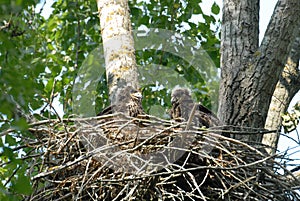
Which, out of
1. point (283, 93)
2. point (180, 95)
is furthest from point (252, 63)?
point (283, 93)

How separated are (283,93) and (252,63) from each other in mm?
776

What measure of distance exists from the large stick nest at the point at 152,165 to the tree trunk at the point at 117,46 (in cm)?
56

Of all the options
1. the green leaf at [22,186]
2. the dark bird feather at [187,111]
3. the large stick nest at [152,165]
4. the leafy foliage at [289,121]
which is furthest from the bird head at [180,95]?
the green leaf at [22,186]

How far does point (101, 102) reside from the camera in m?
7.87

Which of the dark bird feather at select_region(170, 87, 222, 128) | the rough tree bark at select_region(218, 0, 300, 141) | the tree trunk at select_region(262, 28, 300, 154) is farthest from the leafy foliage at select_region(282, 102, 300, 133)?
the dark bird feather at select_region(170, 87, 222, 128)

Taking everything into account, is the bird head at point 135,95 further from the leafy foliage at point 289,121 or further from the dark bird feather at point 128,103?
the leafy foliage at point 289,121

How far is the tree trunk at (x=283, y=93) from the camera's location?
515 centimetres

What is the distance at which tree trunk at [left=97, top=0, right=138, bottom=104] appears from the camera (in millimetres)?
4570

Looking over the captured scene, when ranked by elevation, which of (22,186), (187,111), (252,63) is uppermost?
(252,63)

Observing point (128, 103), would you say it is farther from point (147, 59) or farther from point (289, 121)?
point (147, 59)

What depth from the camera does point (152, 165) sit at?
12.1 ft

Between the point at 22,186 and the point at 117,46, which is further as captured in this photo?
the point at 117,46

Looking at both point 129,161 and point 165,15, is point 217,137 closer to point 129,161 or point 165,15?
point 129,161

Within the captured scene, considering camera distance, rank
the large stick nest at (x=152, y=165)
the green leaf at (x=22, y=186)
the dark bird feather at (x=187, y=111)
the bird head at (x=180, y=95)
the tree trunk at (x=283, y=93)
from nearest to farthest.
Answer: the green leaf at (x=22, y=186) → the large stick nest at (x=152, y=165) → the dark bird feather at (x=187, y=111) → the bird head at (x=180, y=95) → the tree trunk at (x=283, y=93)
